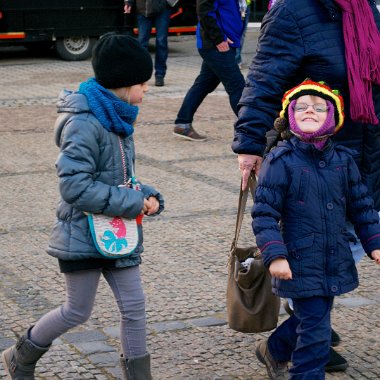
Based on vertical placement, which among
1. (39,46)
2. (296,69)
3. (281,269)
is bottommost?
(39,46)

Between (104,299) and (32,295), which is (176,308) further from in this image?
(32,295)

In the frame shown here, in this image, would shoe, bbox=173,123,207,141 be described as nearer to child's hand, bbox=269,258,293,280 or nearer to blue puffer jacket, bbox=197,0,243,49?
blue puffer jacket, bbox=197,0,243,49

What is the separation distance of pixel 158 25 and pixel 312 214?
10.6 metres

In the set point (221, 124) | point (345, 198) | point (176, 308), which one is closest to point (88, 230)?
point (345, 198)

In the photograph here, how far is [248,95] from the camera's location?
4664 mm

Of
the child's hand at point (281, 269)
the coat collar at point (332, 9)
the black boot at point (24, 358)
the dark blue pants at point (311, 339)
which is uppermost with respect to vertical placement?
the coat collar at point (332, 9)

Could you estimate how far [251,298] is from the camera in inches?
181

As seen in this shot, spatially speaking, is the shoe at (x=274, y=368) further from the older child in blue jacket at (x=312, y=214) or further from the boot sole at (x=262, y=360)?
the older child in blue jacket at (x=312, y=214)

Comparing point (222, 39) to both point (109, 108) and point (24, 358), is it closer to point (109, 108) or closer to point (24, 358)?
point (109, 108)

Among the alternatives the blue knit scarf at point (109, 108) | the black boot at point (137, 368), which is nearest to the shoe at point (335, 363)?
the black boot at point (137, 368)

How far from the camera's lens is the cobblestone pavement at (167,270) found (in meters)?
4.86

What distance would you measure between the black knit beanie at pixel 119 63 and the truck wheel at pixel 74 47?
12903 millimetres

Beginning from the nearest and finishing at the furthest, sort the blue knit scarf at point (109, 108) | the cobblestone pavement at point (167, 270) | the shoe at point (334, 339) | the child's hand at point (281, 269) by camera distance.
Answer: the child's hand at point (281, 269) → the blue knit scarf at point (109, 108) → the cobblestone pavement at point (167, 270) → the shoe at point (334, 339)

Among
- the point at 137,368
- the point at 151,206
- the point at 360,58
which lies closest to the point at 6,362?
the point at 137,368
